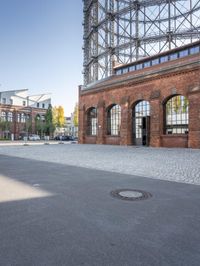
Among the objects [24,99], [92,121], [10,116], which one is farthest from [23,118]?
[92,121]

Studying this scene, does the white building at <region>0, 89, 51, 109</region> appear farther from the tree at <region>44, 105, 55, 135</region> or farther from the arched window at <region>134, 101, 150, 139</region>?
the arched window at <region>134, 101, 150, 139</region>

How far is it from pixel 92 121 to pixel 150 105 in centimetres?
945

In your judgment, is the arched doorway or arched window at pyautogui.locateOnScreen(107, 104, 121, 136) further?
arched window at pyautogui.locateOnScreen(107, 104, 121, 136)

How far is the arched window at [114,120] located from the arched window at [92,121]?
2546mm

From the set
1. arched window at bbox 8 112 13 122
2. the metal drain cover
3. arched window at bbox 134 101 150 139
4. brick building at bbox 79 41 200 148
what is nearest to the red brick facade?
brick building at bbox 79 41 200 148

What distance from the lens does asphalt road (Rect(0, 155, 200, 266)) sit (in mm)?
2508

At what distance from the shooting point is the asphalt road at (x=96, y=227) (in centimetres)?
251

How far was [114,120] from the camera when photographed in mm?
25141

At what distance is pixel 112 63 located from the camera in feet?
105

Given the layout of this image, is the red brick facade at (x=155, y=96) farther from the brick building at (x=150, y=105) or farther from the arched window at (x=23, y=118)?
the arched window at (x=23, y=118)

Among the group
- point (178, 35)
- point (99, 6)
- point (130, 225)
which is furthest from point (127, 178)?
point (99, 6)

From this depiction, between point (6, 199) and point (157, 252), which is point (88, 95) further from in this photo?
point (157, 252)

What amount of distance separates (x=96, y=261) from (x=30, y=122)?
61856mm

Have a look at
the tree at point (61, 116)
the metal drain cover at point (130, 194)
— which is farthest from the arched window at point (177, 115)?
the tree at point (61, 116)
